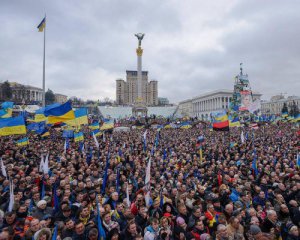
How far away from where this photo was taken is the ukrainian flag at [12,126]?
10062 mm

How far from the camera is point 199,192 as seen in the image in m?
6.23

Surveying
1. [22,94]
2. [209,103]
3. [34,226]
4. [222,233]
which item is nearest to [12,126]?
[34,226]

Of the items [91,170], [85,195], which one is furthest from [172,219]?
[91,170]

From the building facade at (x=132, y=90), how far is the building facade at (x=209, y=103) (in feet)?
79.4

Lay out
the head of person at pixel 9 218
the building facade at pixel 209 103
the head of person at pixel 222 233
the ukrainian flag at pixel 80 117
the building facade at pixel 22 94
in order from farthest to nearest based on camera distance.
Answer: the building facade at pixel 209 103
the building facade at pixel 22 94
the ukrainian flag at pixel 80 117
the head of person at pixel 9 218
the head of person at pixel 222 233

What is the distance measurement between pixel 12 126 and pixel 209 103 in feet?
287

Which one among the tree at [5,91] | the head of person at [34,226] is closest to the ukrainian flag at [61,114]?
→ the head of person at [34,226]

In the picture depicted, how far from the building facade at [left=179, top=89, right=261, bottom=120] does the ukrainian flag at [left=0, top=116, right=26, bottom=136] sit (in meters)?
60.0

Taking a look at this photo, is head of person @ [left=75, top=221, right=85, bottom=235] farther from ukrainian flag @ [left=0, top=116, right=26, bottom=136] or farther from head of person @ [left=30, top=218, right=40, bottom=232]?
ukrainian flag @ [left=0, top=116, right=26, bottom=136]

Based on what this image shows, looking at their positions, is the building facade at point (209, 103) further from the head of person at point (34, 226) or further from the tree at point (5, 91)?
the head of person at point (34, 226)

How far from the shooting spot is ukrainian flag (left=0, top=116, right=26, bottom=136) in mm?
10062

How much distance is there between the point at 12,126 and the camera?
33.4 feet

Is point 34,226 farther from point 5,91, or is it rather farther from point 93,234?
point 5,91

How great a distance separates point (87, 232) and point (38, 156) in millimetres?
9339
